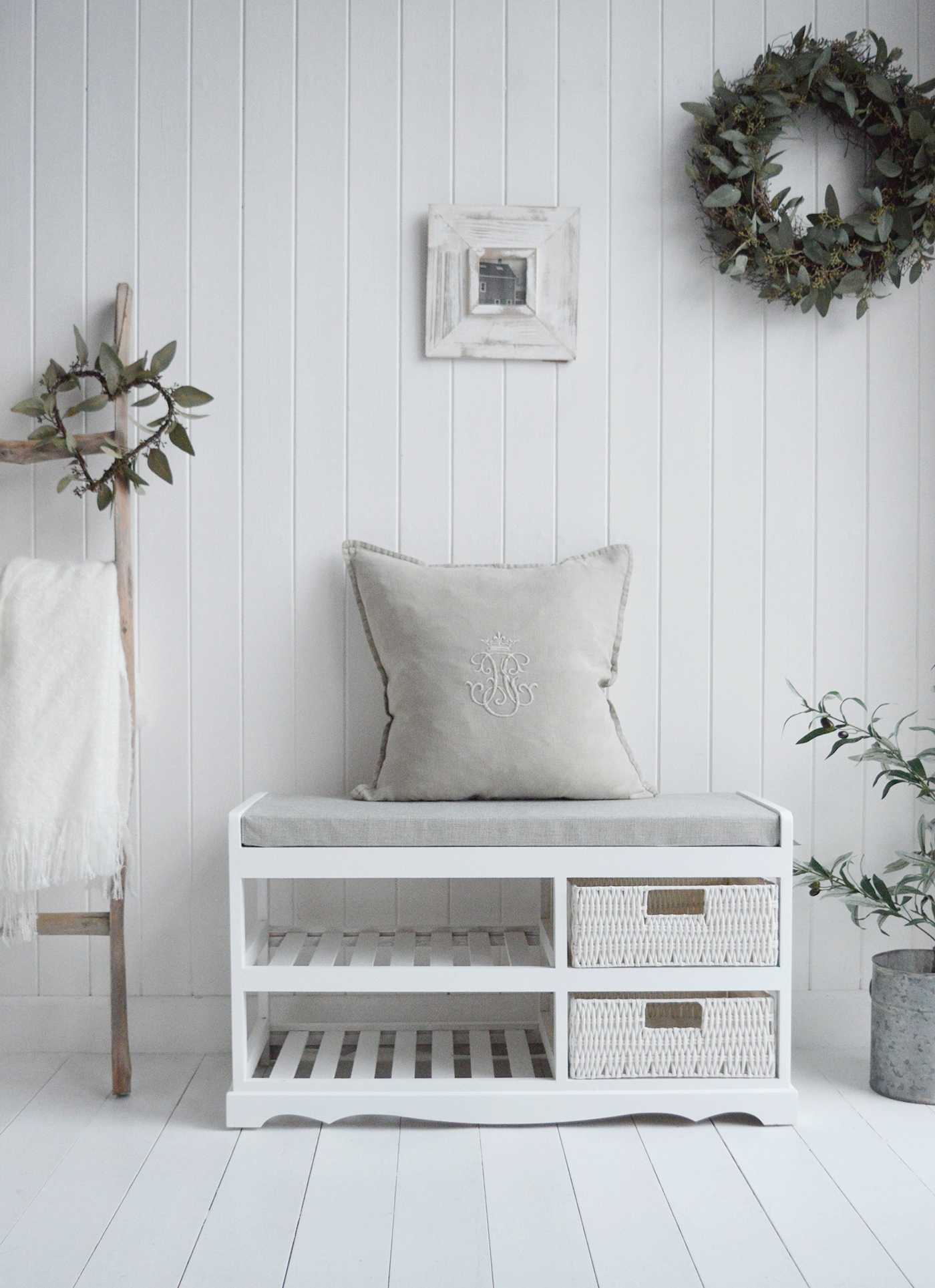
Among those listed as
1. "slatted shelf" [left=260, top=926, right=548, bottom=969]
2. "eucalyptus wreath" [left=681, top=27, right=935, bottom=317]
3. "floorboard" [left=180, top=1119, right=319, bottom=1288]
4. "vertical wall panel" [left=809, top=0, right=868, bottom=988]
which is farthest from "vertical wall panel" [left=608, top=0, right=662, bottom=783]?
"floorboard" [left=180, top=1119, right=319, bottom=1288]

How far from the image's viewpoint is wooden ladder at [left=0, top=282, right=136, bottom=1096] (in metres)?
1.84

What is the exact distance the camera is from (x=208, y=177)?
2043mm

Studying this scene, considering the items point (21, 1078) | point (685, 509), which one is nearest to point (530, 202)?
point (685, 509)

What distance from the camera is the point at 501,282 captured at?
205 centimetres

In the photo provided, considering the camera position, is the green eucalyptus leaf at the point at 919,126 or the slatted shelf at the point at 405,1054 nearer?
the slatted shelf at the point at 405,1054

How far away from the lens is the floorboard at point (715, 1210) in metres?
1.27

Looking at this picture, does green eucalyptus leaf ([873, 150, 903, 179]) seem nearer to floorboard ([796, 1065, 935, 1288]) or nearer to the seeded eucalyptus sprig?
the seeded eucalyptus sprig

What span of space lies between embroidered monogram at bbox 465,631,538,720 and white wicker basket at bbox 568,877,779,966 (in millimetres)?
345

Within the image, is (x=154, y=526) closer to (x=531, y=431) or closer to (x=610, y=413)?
(x=531, y=431)

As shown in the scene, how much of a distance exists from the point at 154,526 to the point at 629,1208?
1475 millimetres

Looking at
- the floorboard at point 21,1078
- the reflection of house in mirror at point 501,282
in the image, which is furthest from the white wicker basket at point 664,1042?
the reflection of house in mirror at point 501,282

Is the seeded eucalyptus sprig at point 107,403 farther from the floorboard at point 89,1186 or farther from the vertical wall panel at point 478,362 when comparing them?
the floorboard at point 89,1186

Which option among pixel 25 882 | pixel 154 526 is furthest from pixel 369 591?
pixel 25 882

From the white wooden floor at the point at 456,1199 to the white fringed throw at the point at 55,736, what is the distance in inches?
16.6
